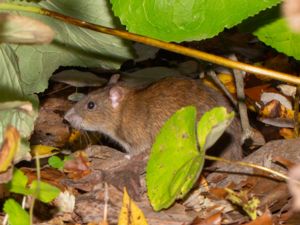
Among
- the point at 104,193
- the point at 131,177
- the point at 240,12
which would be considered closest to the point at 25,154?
the point at 104,193

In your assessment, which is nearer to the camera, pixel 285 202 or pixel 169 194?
pixel 169 194

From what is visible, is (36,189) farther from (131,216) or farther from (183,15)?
(183,15)

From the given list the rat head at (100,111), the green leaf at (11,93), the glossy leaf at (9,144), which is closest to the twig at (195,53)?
the glossy leaf at (9,144)

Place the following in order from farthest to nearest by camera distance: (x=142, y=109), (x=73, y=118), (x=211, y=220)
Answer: (x=73, y=118) < (x=142, y=109) < (x=211, y=220)

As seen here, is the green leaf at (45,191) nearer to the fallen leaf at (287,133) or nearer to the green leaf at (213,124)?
the green leaf at (213,124)

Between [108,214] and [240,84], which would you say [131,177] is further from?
[240,84]

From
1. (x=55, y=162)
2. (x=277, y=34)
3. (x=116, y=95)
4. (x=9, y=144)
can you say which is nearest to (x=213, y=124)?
(x=9, y=144)

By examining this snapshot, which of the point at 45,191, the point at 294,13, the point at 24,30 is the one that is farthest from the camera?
the point at 45,191
